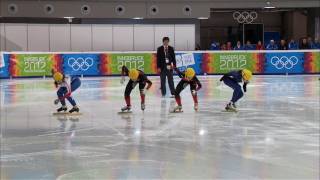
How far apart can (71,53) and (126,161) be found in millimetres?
16432

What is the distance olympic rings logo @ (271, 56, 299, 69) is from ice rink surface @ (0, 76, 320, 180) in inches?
421

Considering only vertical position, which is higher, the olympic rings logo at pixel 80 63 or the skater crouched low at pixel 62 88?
the olympic rings logo at pixel 80 63

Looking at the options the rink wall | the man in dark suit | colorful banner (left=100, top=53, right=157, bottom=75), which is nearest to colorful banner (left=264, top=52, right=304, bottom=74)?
the rink wall

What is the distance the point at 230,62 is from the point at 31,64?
26.6 ft

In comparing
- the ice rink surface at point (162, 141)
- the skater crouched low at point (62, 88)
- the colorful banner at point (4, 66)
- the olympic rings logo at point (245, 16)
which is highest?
the olympic rings logo at point (245, 16)

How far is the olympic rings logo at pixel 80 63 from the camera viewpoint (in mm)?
22031

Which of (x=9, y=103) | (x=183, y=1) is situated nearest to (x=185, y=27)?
(x=183, y=1)

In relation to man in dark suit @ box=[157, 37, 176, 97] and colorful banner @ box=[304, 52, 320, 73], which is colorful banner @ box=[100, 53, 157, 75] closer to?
colorful banner @ box=[304, 52, 320, 73]

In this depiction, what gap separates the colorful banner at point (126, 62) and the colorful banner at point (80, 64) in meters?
0.39

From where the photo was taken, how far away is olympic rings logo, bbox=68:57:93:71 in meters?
22.0

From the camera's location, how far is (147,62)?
22.8m

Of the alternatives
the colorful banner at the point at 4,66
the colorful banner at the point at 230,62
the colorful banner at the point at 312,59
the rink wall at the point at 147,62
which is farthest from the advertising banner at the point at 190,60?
the colorful banner at the point at 4,66

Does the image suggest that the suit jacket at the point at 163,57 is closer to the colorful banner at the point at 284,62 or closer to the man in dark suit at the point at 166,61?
the man in dark suit at the point at 166,61

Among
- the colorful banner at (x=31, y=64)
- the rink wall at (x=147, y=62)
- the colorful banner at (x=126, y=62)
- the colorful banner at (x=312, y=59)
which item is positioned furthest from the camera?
the colorful banner at (x=312, y=59)
